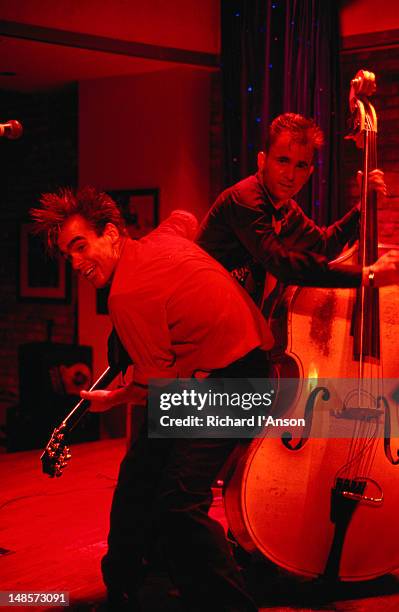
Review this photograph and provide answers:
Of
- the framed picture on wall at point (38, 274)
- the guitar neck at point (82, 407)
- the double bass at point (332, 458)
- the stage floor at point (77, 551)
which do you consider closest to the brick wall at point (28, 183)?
the framed picture on wall at point (38, 274)

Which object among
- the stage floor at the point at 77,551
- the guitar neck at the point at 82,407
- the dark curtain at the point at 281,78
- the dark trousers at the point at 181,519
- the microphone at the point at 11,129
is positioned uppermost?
the dark curtain at the point at 281,78

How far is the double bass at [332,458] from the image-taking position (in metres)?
2.43

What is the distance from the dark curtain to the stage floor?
1743mm

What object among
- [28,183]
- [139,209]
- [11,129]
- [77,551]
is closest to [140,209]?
[139,209]

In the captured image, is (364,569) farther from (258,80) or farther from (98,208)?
(258,80)

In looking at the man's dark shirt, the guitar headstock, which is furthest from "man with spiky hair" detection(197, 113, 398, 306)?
the guitar headstock

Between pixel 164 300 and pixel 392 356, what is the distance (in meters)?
0.77

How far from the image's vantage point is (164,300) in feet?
6.88

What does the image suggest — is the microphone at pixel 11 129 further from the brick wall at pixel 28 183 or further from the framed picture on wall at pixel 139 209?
the brick wall at pixel 28 183

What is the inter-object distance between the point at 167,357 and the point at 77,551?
1311 millimetres

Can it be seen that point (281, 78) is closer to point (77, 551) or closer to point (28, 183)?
point (77, 551)

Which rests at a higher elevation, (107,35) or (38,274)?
(107,35)

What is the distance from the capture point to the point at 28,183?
6.74 meters

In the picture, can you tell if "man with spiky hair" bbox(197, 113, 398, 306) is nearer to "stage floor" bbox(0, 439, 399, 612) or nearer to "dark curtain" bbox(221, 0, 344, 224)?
"stage floor" bbox(0, 439, 399, 612)
